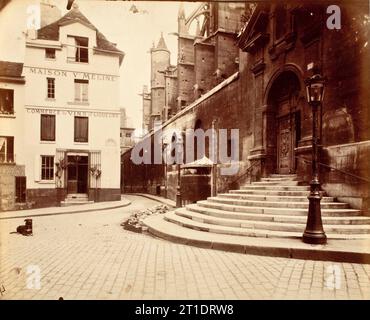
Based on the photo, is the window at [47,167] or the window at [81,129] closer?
the window at [47,167]

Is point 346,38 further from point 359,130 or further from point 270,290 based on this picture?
point 270,290

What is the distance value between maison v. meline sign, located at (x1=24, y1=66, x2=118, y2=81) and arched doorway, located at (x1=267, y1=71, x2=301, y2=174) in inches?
482

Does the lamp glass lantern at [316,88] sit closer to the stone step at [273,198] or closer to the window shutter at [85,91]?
the stone step at [273,198]

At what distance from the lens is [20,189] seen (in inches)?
728

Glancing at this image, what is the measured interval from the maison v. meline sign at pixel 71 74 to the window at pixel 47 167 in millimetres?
5341

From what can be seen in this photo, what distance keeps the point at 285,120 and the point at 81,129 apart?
13.5 metres

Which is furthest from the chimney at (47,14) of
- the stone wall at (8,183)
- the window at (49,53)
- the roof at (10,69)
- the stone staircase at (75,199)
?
the stone staircase at (75,199)

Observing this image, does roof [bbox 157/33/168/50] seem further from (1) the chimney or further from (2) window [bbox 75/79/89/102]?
(2) window [bbox 75/79/89/102]

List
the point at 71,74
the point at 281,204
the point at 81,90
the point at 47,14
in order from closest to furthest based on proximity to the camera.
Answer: the point at 281,204 < the point at 71,74 < the point at 81,90 < the point at 47,14

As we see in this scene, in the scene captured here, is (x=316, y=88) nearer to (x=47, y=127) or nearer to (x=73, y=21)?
(x=47, y=127)

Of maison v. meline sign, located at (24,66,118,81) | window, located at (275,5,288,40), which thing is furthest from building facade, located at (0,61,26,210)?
window, located at (275,5,288,40)

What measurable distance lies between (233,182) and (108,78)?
38.4 feet

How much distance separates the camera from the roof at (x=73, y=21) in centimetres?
1984

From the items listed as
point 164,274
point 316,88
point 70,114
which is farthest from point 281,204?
point 70,114
